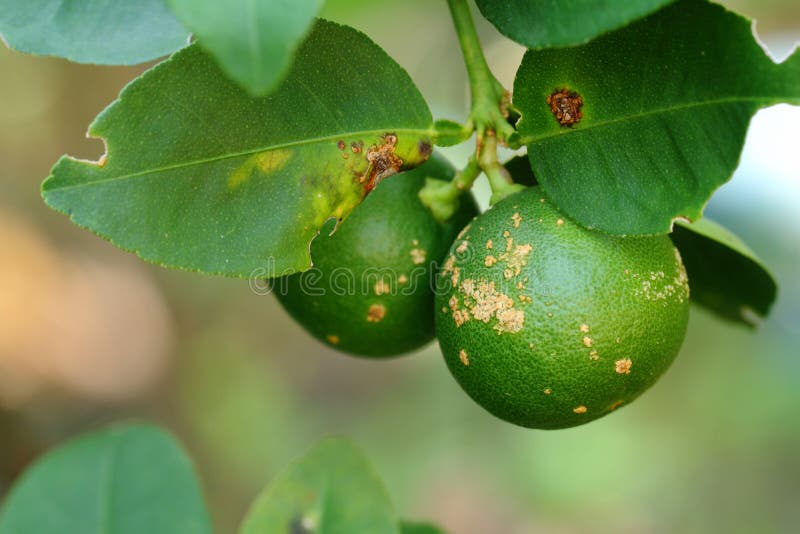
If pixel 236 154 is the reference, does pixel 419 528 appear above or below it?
below

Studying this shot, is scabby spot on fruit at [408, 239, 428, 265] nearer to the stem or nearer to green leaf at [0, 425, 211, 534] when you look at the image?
the stem

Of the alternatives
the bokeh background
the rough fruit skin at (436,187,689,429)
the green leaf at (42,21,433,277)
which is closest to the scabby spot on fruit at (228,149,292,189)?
the green leaf at (42,21,433,277)

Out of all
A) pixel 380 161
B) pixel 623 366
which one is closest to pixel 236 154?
pixel 380 161

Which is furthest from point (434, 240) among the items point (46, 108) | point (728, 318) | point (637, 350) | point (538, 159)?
point (46, 108)

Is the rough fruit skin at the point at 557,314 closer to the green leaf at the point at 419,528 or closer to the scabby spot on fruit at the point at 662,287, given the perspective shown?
the scabby spot on fruit at the point at 662,287

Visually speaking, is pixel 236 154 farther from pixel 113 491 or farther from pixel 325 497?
pixel 113 491

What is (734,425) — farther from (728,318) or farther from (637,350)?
(637,350)

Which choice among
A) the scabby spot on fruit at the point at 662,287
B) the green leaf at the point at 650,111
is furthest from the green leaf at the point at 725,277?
the green leaf at the point at 650,111
